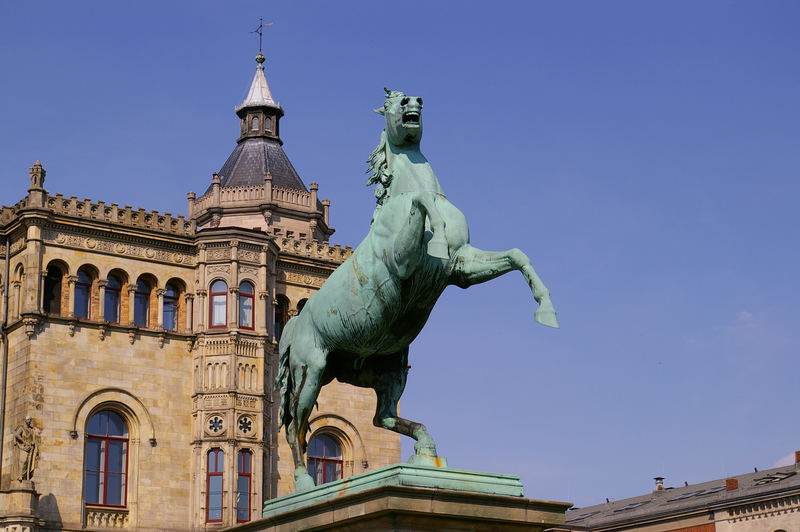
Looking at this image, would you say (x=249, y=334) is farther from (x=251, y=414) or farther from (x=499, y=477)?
(x=499, y=477)

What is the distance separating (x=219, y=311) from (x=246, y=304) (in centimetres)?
96

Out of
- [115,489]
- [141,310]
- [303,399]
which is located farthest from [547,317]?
[141,310]

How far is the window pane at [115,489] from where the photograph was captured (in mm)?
43000

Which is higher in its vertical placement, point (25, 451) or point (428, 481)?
point (25, 451)

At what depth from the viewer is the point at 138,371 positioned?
146 ft

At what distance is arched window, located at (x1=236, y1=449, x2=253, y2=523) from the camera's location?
43531mm

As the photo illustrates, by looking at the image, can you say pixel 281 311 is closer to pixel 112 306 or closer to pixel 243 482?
pixel 112 306

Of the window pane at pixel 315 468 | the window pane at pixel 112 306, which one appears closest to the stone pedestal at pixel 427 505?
the window pane at pixel 112 306

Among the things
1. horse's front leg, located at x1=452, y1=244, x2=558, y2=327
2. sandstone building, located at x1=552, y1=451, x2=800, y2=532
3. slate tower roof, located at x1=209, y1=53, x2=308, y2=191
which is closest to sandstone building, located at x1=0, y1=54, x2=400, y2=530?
slate tower roof, located at x1=209, y1=53, x2=308, y2=191

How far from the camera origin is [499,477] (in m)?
11.6

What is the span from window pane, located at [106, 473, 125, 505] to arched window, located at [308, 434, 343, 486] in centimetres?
690

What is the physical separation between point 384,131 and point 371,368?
2.33 metres

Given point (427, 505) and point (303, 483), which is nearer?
point (427, 505)

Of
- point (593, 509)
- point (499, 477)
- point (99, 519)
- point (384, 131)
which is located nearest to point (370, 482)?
point (499, 477)
